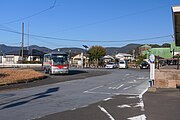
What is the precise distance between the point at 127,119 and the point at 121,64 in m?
58.1

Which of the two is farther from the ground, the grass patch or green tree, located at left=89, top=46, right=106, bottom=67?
green tree, located at left=89, top=46, right=106, bottom=67

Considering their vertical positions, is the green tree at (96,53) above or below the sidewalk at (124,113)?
above

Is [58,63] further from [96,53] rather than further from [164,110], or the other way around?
[96,53]

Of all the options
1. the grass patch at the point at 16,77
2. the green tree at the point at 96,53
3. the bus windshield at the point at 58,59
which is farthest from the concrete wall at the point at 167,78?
the green tree at the point at 96,53

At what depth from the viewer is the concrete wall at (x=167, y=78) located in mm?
18656

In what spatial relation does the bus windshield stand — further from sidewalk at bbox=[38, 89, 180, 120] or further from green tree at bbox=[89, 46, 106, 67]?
green tree at bbox=[89, 46, 106, 67]

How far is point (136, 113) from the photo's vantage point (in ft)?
32.8

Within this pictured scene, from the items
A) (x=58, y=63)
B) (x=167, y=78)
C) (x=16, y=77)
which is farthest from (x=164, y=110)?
(x=58, y=63)

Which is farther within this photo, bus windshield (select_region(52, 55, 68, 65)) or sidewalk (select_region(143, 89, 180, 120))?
bus windshield (select_region(52, 55, 68, 65))

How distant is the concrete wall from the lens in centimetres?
1866

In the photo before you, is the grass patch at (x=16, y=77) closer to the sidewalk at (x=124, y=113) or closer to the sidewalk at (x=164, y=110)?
the sidewalk at (x=124, y=113)

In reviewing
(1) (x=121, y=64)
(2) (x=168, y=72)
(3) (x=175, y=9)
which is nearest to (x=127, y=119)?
(3) (x=175, y=9)

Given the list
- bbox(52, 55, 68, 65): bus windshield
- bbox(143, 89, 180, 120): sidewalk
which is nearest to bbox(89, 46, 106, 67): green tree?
bbox(52, 55, 68, 65): bus windshield

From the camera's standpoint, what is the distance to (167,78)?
18.8 metres
